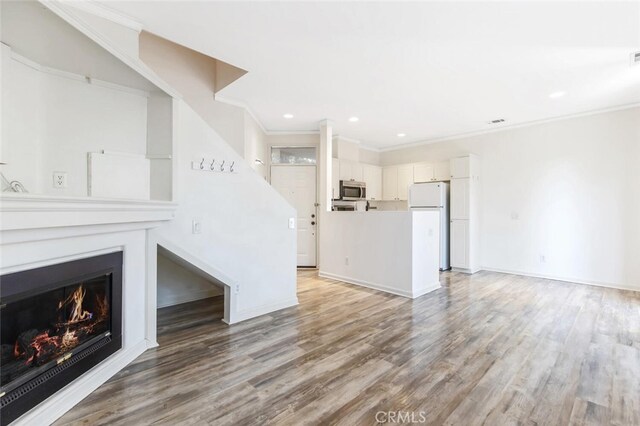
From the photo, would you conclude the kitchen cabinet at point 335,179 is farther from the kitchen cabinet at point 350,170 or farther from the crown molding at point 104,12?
the crown molding at point 104,12

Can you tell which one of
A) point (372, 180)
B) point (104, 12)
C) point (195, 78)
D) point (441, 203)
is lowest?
point (441, 203)

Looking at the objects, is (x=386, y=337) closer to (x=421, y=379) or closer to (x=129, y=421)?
(x=421, y=379)

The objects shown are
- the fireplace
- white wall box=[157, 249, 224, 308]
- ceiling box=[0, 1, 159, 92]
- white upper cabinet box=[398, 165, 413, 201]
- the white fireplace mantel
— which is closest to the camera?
the white fireplace mantel

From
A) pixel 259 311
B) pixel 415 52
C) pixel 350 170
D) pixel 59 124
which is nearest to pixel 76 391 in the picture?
pixel 259 311

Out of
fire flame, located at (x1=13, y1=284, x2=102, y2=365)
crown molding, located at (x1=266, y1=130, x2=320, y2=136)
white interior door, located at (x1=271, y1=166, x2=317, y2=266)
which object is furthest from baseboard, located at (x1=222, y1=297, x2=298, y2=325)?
crown molding, located at (x1=266, y1=130, x2=320, y2=136)

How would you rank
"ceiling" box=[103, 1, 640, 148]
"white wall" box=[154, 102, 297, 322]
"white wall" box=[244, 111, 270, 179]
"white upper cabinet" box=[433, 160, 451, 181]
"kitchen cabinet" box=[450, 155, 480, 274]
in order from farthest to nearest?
"white upper cabinet" box=[433, 160, 451, 181] < "kitchen cabinet" box=[450, 155, 480, 274] < "white wall" box=[244, 111, 270, 179] < "white wall" box=[154, 102, 297, 322] < "ceiling" box=[103, 1, 640, 148]

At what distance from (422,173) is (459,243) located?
1.79 meters

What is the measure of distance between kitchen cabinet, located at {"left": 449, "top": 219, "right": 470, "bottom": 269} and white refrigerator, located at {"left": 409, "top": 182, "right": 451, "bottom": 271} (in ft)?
0.41

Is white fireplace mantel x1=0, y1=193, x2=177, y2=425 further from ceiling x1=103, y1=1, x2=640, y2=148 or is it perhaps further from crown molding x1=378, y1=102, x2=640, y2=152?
crown molding x1=378, y1=102, x2=640, y2=152

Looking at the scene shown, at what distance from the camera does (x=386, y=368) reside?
7.72 ft

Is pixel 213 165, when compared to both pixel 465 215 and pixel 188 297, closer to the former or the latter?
pixel 188 297

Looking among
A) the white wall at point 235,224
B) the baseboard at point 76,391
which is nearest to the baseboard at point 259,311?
the white wall at point 235,224

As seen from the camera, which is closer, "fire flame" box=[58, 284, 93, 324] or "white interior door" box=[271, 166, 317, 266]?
"fire flame" box=[58, 284, 93, 324]

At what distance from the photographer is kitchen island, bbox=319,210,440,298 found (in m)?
4.30
